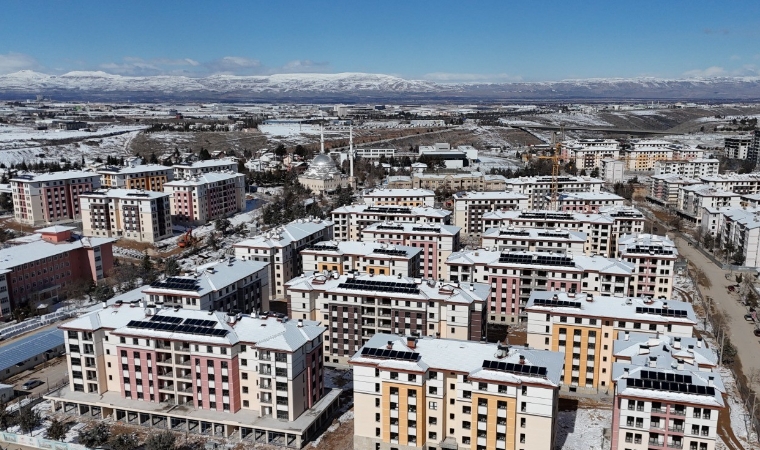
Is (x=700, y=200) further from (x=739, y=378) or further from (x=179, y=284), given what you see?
(x=179, y=284)

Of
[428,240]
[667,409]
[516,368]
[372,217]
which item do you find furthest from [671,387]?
[372,217]

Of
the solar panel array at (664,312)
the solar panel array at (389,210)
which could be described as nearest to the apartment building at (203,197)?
the solar panel array at (389,210)

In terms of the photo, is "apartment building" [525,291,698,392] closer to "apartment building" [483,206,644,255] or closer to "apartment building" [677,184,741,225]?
"apartment building" [483,206,644,255]

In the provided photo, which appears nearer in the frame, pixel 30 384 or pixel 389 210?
pixel 30 384

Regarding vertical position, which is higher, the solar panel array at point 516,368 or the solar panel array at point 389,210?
the solar panel array at point 389,210

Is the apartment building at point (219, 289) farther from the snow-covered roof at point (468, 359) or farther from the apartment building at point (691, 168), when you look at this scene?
the apartment building at point (691, 168)
